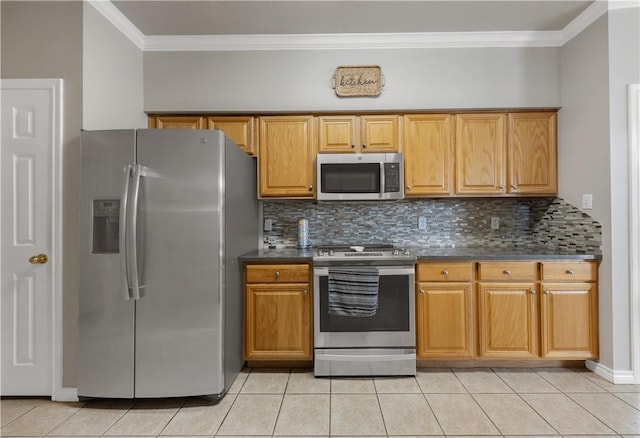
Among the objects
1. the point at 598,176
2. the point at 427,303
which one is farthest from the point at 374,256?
the point at 598,176

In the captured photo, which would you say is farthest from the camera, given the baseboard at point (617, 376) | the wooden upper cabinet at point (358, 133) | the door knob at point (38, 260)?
the wooden upper cabinet at point (358, 133)

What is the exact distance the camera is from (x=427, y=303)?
2646 mm

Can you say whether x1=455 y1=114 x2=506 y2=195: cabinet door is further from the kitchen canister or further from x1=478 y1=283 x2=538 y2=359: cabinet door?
the kitchen canister

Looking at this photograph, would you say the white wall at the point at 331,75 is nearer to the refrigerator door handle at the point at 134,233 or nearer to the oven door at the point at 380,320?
the refrigerator door handle at the point at 134,233

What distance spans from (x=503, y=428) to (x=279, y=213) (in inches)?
93.4

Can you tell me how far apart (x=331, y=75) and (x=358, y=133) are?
1.80ft

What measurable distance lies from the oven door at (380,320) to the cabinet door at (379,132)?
1.09 m

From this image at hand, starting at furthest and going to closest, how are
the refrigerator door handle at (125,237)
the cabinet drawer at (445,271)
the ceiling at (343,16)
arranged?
the cabinet drawer at (445,271)
the ceiling at (343,16)
the refrigerator door handle at (125,237)

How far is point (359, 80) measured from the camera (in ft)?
9.68

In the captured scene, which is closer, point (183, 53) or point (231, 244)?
point (231, 244)

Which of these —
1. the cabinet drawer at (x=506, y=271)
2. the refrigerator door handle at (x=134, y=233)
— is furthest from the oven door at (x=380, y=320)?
the refrigerator door handle at (x=134, y=233)

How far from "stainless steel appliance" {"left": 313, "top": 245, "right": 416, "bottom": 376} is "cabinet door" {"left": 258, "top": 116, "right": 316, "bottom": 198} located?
A: 2.55 ft

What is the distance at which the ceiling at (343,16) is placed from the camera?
99.6 inches

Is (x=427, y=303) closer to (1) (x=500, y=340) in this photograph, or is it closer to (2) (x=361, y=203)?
(1) (x=500, y=340)
